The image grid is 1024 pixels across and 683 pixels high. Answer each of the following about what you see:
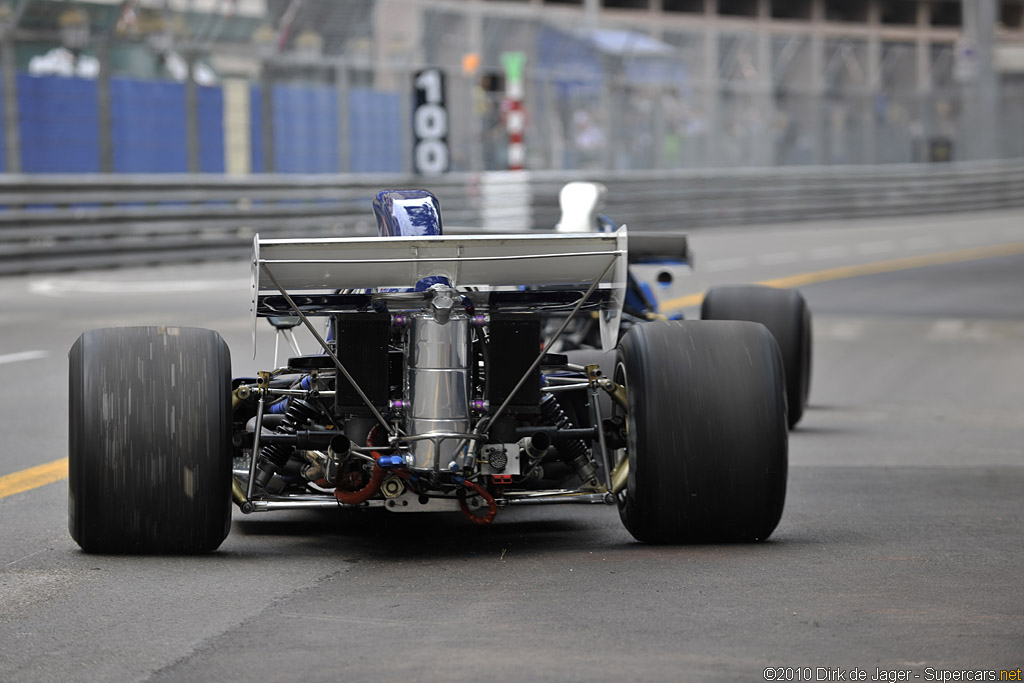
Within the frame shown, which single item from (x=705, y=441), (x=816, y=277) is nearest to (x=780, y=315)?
(x=705, y=441)

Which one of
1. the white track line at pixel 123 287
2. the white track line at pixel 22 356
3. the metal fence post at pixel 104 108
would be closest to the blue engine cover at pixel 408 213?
the white track line at pixel 22 356

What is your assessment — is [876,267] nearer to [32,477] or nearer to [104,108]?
[104,108]

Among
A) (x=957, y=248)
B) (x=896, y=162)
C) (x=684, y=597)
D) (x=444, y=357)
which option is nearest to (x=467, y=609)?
(x=684, y=597)

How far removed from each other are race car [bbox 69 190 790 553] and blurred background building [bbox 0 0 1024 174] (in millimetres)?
16177

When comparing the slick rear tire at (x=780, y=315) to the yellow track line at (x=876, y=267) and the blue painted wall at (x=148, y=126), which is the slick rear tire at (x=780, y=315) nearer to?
the yellow track line at (x=876, y=267)

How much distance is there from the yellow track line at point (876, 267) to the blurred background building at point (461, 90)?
6.54 metres

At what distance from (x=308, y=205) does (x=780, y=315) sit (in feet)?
47.8

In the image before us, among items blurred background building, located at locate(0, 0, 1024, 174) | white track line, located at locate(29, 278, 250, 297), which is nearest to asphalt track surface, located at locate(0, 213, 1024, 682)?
white track line, located at locate(29, 278, 250, 297)

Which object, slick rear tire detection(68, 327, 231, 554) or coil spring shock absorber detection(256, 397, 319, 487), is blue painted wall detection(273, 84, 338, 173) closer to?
coil spring shock absorber detection(256, 397, 319, 487)

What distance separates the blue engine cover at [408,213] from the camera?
6512mm

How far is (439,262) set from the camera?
5910mm

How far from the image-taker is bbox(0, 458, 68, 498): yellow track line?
7750 mm

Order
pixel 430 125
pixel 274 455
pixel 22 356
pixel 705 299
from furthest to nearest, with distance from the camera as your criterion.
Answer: pixel 430 125 < pixel 22 356 < pixel 705 299 < pixel 274 455

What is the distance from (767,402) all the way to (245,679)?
2.36m
